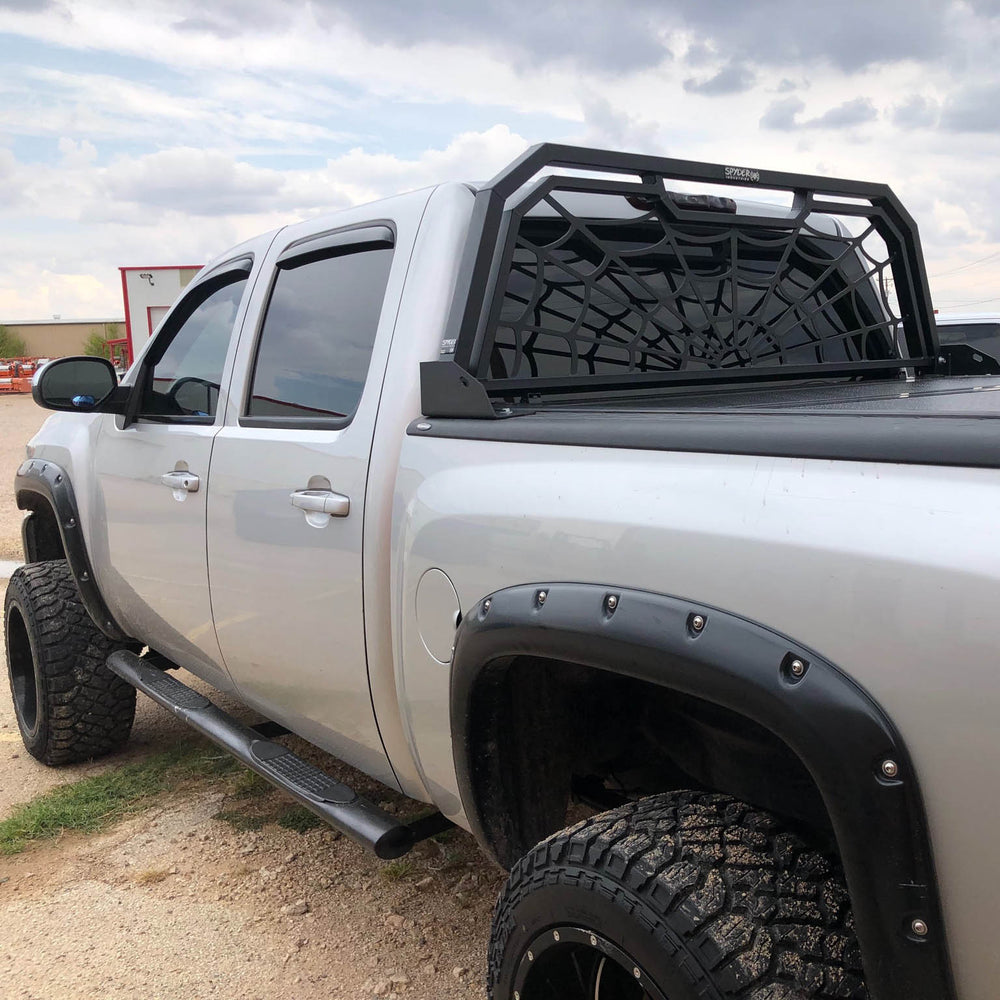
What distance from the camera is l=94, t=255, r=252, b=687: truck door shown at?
10.6 feet

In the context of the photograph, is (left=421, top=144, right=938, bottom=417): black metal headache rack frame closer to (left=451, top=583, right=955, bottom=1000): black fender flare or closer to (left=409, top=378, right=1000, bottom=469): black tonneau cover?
(left=409, top=378, right=1000, bottom=469): black tonneau cover

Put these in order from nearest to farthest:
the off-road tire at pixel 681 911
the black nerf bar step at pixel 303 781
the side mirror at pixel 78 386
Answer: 1. the off-road tire at pixel 681 911
2. the black nerf bar step at pixel 303 781
3. the side mirror at pixel 78 386

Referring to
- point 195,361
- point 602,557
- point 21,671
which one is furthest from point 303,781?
point 21,671

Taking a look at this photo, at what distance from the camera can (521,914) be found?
1.83 metres

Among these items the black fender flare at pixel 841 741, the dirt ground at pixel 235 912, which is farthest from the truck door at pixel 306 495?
the black fender flare at pixel 841 741

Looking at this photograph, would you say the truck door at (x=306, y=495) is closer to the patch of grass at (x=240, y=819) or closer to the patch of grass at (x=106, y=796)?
the patch of grass at (x=240, y=819)

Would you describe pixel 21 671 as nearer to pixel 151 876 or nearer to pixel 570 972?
pixel 151 876

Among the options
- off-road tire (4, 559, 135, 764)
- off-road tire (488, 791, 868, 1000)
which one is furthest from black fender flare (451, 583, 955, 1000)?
off-road tire (4, 559, 135, 764)

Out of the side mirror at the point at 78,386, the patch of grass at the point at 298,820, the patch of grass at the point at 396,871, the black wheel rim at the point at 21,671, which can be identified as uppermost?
the side mirror at the point at 78,386

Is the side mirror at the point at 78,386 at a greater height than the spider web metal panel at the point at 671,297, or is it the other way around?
the spider web metal panel at the point at 671,297

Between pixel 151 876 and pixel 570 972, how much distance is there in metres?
2.03

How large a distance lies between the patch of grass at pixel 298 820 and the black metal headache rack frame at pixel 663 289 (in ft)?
6.22

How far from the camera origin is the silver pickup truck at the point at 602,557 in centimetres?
137

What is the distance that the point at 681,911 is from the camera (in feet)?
5.15
